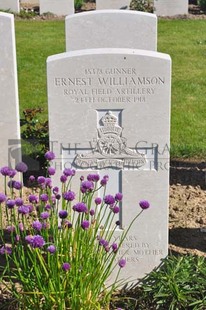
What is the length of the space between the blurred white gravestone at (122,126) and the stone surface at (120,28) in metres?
1.79

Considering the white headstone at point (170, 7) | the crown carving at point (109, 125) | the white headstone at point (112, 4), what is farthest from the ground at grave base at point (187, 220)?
the white headstone at point (112, 4)

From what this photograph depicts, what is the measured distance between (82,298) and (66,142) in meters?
1.04

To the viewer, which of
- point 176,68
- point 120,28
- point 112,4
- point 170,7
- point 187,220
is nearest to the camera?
point 187,220

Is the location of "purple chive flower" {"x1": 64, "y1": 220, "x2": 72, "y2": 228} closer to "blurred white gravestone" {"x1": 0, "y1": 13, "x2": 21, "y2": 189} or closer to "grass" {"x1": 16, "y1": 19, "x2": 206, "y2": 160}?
"blurred white gravestone" {"x1": 0, "y1": 13, "x2": 21, "y2": 189}

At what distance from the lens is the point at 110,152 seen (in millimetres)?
4223

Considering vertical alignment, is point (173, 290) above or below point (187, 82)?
below

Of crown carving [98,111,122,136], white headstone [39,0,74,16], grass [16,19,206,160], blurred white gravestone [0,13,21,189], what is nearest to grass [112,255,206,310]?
crown carving [98,111,122,136]

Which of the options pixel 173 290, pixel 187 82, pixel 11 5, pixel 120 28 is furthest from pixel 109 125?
pixel 11 5

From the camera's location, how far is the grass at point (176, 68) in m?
7.25

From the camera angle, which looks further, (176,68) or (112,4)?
(112,4)

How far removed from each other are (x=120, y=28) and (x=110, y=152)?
6.65ft

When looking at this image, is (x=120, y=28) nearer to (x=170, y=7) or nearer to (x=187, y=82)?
(x=187, y=82)

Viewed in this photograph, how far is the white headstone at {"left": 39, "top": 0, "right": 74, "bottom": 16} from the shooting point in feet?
51.0

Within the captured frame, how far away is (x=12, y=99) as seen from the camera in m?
5.81
